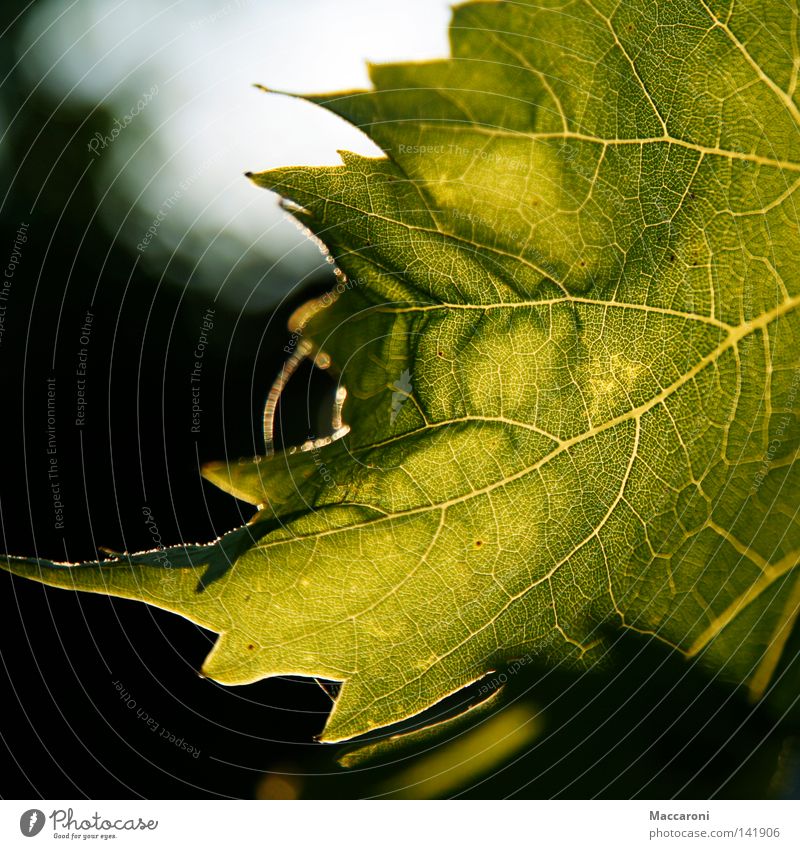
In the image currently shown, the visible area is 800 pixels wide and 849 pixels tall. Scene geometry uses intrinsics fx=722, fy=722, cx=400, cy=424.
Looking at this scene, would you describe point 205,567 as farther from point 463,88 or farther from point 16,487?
point 16,487

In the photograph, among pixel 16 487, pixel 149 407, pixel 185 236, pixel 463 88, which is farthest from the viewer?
pixel 16 487

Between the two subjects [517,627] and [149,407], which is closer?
[517,627]

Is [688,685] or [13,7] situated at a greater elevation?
[13,7]

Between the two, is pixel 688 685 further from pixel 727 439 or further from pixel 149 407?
pixel 149 407
